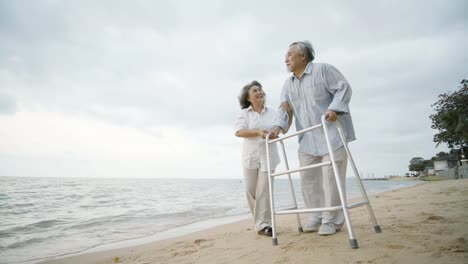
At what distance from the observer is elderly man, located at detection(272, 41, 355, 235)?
285 cm

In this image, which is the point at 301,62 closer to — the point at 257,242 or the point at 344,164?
the point at 344,164

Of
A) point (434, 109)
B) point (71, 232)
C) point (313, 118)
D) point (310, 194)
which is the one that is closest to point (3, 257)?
point (71, 232)

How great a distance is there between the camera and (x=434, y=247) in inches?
80.4

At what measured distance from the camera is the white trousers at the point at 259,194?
11.5 feet

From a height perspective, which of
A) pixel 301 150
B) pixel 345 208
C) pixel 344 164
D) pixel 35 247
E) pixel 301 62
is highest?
pixel 301 62

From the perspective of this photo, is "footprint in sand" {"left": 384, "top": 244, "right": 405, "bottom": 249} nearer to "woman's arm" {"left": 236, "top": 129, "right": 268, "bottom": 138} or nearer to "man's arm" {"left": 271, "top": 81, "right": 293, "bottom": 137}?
"man's arm" {"left": 271, "top": 81, "right": 293, "bottom": 137}

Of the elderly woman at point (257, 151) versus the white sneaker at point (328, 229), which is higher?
the elderly woman at point (257, 151)

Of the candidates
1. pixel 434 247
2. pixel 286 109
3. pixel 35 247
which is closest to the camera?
pixel 434 247

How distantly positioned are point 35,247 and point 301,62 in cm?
607

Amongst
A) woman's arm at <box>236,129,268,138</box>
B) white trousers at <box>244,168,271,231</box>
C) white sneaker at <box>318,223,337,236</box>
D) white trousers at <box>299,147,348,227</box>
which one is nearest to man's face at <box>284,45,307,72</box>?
woman's arm at <box>236,129,268,138</box>

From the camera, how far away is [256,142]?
11.9 feet

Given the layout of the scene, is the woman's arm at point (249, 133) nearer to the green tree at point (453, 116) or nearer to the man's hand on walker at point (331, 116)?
the man's hand on walker at point (331, 116)

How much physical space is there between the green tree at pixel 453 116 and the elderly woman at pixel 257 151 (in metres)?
31.1

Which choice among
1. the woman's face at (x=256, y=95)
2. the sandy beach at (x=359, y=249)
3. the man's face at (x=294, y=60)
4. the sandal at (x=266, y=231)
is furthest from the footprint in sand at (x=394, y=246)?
the woman's face at (x=256, y=95)
